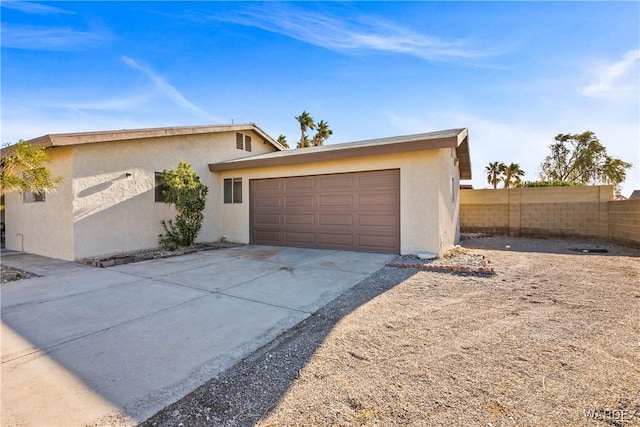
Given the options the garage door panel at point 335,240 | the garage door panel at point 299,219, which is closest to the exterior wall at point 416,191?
the garage door panel at point 335,240

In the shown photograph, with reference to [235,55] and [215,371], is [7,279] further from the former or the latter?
[235,55]

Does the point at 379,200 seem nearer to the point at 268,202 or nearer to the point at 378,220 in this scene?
the point at 378,220

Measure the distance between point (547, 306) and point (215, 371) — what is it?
14.7 feet

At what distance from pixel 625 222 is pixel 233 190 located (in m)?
13.8

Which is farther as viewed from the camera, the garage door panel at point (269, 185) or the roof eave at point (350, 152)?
the garage door panel at point (269, 185)

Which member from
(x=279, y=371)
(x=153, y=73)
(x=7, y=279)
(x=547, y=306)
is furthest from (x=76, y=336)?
(x=153, y=73)

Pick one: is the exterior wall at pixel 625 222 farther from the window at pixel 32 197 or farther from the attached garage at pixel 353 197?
the window at pixel 32 197

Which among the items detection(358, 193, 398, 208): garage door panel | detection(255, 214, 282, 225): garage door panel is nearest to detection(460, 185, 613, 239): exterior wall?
detection(358, 193, 398, 208): garage door panel

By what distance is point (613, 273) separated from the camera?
6312 mm

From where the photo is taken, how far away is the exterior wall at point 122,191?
8094 mm

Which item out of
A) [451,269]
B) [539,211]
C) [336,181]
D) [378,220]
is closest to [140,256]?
[336,181]

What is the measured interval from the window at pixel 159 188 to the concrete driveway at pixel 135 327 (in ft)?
10.7

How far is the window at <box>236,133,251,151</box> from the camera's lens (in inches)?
503

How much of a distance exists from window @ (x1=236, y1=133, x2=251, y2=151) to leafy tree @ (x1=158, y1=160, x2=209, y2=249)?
11.8ft
